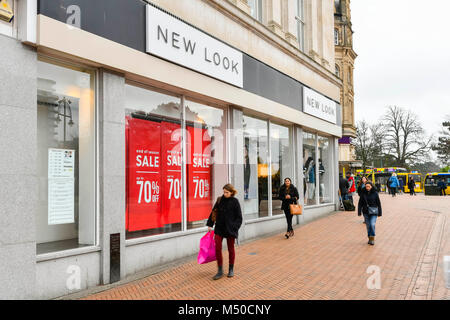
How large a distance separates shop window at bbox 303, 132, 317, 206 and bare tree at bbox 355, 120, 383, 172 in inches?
1665

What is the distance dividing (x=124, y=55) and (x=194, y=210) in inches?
152

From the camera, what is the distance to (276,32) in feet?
40.0

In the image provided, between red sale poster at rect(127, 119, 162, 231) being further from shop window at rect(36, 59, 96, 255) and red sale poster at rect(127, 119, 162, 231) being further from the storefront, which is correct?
shop window at rect(36, 59, 96, 255)

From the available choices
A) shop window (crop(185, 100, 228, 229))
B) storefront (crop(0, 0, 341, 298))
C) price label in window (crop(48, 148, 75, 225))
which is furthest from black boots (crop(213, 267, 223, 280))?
price label in window (crop(48, 148, 75, 225))

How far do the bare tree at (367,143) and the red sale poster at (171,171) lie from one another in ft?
166

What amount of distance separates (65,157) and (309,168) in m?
10.6

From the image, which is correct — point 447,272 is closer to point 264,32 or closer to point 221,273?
point 221,273

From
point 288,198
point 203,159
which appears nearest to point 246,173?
point 288,198

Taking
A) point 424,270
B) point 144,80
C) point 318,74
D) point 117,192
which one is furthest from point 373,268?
point 318,74

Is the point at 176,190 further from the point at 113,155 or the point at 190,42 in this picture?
the point at 190,42

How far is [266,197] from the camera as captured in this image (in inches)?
458

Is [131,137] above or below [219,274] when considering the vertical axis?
above

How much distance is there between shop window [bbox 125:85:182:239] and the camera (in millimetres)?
7117
